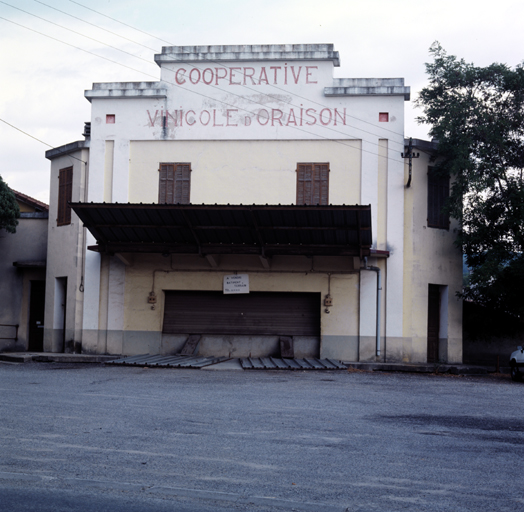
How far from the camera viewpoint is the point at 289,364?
61.6 ft

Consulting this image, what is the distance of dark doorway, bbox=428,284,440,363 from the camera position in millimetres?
21361

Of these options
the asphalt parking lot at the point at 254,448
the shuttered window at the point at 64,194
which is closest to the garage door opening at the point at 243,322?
the shuttered window at the point at 64,194

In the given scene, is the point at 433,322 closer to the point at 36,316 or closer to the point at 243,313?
the point at 243,313

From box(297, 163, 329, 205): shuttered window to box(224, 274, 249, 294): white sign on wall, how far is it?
2.91 metres

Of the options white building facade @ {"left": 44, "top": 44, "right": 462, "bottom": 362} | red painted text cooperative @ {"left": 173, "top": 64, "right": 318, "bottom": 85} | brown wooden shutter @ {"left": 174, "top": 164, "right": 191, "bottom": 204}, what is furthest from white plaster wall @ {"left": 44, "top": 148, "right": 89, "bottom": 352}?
red painted text cooperative @ {"left": 173, "top": 64, "right": 318, "bottom": 85}

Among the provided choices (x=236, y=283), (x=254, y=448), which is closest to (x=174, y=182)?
(x=236, y=283)

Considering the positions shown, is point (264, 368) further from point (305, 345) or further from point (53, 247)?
point (53, 247)

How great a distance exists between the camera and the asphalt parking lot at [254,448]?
5.76 m

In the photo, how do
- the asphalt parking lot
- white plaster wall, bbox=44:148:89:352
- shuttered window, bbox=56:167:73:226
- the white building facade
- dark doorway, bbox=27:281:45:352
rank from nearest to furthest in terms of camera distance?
the asphalt parking lot, the white building facade, white plaster wall, bbox=44:148:89:352, shuttered window, bbox=56:167:73:226, dark doorway, bbox=27:281:45:352

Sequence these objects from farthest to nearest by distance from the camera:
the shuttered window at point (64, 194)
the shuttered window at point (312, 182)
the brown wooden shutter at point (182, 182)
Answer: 1. the shuttered window at point (64, 194)
2. the brown wooden shutter at point (182, 182)
3. the shuttered window at point (312, 182)

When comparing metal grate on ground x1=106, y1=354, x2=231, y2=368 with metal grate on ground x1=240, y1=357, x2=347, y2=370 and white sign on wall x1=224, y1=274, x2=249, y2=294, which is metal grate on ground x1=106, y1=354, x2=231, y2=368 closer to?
metal grate on ground x1=240, y1=357, x2=347, y2=370

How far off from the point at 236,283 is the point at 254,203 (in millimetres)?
2549

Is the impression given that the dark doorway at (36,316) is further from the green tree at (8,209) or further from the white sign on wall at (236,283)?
the white sign on wall at (236,283)

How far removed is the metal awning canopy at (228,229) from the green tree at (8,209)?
413 centimetres
